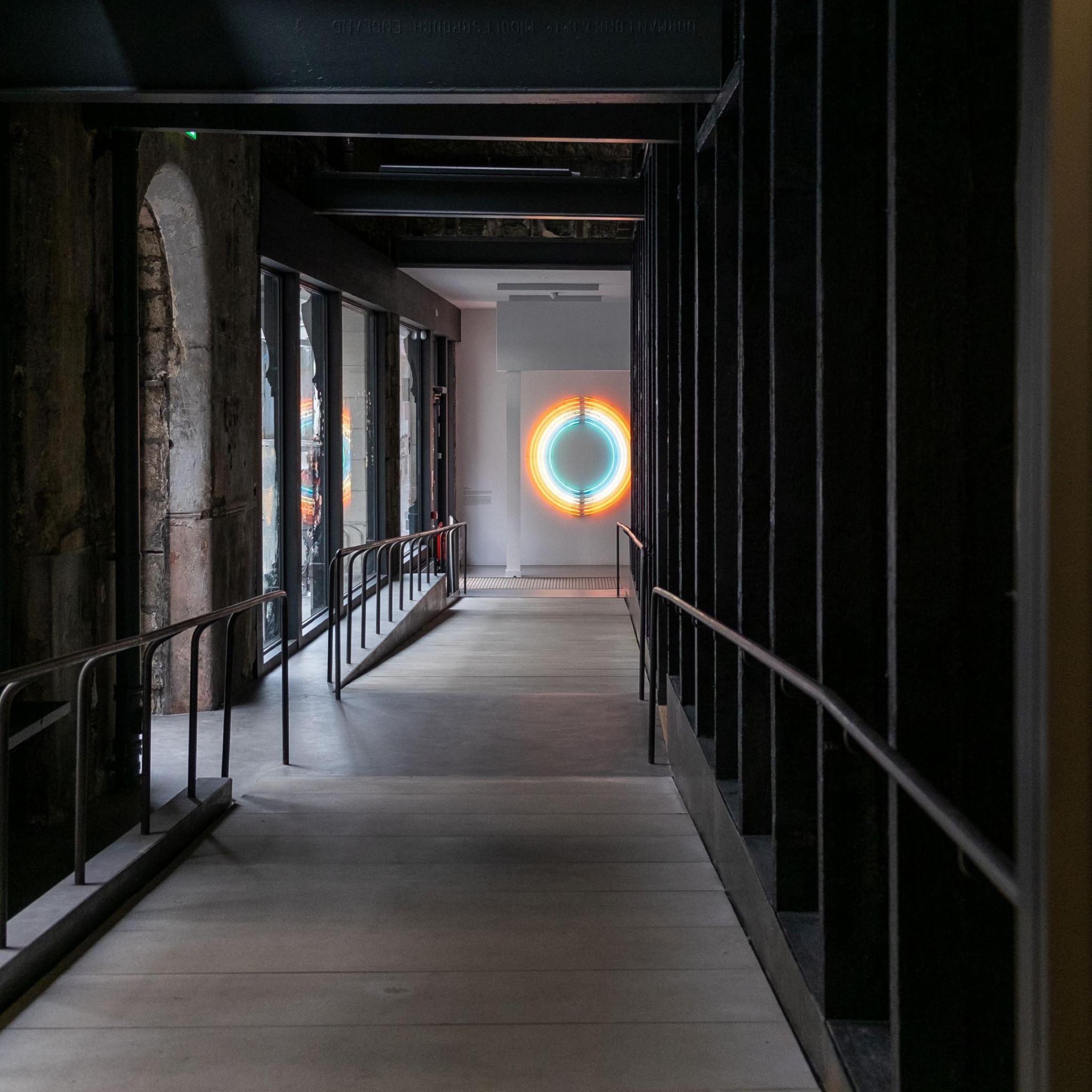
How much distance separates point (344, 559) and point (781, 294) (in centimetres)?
808

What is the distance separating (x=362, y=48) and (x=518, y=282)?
9795mm

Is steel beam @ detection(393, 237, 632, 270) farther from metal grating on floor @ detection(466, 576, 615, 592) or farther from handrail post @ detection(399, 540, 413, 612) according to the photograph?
metal grating on floor @ detection(466, 576, 615, 592)

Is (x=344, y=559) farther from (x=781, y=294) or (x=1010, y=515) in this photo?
(x=1010, y=515)

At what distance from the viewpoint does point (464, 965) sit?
116 inches

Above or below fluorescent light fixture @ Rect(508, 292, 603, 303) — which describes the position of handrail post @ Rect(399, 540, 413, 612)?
below

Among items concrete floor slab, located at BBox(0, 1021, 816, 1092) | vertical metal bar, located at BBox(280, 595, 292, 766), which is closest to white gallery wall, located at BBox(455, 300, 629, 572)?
vertical metal bar, located at BBox(280, 595, 292, 766)

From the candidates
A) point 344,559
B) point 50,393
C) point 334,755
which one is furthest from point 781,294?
point 344,559

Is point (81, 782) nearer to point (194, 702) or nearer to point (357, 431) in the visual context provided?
point (194, 702)

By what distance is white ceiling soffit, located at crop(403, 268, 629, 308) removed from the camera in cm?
1257

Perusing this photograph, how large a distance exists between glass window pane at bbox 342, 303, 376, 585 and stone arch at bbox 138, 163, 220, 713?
3917 millimetres

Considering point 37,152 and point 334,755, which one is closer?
point 37,152

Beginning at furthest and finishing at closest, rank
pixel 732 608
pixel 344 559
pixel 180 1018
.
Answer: pixel 344 559, pixel 732 608, pixel 180 1018

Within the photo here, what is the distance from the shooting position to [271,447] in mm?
8570

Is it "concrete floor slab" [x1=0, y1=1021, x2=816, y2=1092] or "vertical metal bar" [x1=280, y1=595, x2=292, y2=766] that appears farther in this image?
"vertical metal bar" [x1=280, y1=595, x2=292, y2=766]
